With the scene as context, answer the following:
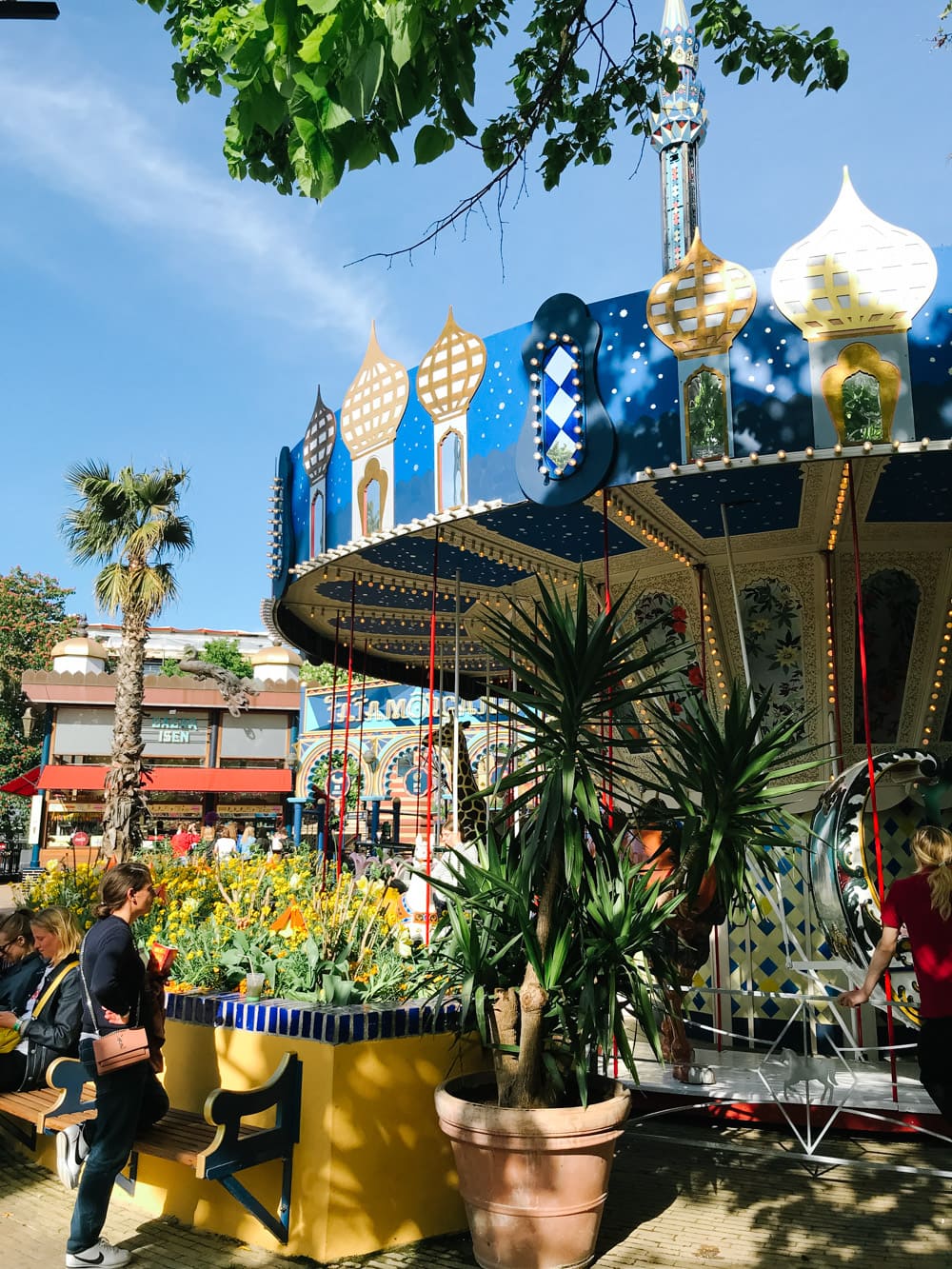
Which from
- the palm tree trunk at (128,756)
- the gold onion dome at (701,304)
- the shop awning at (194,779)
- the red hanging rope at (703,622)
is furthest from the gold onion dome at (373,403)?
the shop awning at (194,779)

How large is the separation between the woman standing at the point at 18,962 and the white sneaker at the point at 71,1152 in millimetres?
1224

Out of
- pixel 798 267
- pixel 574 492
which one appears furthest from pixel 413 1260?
pixel 798 267

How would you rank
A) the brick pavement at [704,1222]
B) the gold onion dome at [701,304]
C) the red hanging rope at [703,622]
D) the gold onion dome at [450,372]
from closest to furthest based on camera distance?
the brick pavement at [704,1222] → the gold onion dome at [701,304] → the gold onion dome at [450,372] → the red hanging rope at [703,622]

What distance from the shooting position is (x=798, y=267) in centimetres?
566

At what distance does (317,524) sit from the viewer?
26.5 feet

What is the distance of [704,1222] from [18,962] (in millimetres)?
3970

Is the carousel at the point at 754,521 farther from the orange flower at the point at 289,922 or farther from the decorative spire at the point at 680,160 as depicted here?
the decorative spire at the point at 680,160

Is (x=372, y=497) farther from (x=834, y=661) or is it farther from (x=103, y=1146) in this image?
(x=103, y=1146)

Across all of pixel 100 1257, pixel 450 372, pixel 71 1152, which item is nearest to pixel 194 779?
pixel 450 372

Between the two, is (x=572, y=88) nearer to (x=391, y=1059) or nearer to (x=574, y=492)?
(x=574, y=492)

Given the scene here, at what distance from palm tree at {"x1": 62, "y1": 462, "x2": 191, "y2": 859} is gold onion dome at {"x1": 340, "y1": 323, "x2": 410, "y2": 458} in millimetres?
9830

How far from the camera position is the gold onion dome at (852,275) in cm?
546

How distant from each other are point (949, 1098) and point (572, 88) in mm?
4943

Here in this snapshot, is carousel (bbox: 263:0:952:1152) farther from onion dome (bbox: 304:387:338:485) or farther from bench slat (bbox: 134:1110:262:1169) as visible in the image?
bench slat (bbox: 134:1110:262:1169)
